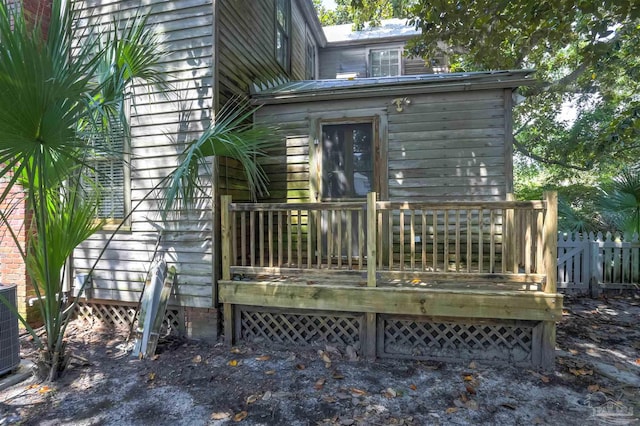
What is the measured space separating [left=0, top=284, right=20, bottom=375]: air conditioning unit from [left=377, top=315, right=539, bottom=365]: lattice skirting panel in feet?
12.5

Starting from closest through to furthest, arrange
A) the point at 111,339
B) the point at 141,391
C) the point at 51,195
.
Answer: the point at 141,391
the point at 51,195
the point at 111,339

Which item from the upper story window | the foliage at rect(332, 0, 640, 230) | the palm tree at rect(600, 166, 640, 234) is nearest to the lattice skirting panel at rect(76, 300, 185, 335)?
the upper story window

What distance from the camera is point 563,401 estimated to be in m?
3.08

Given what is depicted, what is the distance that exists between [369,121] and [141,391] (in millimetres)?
4297

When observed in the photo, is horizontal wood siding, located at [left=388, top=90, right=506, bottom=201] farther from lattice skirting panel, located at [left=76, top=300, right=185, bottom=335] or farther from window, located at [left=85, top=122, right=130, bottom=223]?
window, located at [left=85, top=122, right=130, bottom=223]

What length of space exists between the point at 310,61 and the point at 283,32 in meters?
2.65

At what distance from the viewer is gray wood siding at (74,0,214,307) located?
14.9ft

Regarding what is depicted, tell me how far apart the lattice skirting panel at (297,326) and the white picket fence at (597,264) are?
16.1ft

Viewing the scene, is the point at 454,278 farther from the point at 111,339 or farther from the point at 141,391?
the point at 111,339

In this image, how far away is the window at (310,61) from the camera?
9.77 metres

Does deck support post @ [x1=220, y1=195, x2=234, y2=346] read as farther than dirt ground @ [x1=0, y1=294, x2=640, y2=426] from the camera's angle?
Yes

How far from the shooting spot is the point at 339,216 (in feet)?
12.8

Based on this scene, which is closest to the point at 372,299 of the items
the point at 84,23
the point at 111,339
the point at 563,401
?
the point at 563,401

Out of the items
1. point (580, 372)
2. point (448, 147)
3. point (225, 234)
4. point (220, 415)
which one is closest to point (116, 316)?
point (225, 234)
